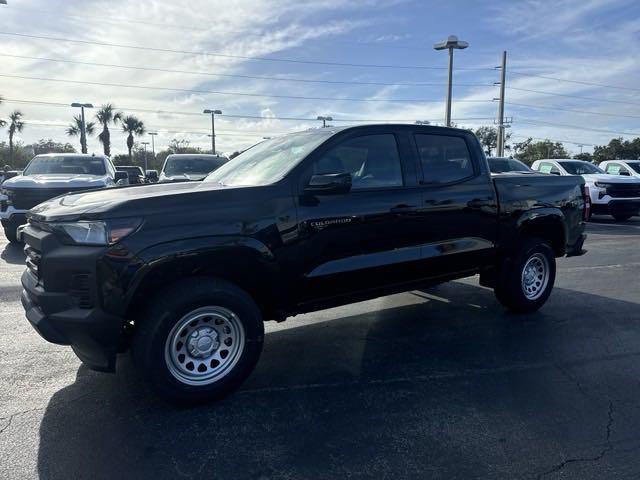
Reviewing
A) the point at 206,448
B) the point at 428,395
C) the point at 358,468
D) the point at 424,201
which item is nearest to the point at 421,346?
the point at 428,395

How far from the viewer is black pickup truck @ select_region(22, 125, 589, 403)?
317 cm

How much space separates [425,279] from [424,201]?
756 millimetres

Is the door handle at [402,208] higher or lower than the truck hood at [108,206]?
lower

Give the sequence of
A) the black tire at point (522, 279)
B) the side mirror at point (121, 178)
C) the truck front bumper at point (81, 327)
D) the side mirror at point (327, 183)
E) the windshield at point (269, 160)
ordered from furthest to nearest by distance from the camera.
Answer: the side mirror at point (121, 178)
the black tire at point (522, 279)
the windshield at point (269, 160)
the side mirror at point (327, 183)
the truck front bumper at point (81, 327)

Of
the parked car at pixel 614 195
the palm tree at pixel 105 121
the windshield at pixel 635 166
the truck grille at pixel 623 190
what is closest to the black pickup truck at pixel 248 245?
the parked car at pixel 614 195

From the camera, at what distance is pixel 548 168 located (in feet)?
58.1

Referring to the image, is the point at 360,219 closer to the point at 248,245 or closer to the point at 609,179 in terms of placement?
the point at 248,245

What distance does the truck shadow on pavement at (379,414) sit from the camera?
9.24 ft

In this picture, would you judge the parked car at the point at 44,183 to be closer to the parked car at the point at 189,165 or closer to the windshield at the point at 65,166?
the windshield at the point at 65,166

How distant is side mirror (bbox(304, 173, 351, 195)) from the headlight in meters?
1.24

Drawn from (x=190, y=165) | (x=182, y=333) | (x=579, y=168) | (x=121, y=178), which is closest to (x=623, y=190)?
(x=579, y=168)

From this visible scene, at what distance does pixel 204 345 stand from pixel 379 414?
1294 millimetres

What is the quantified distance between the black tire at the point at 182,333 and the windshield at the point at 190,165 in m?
10.2

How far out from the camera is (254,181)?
4047 mm
